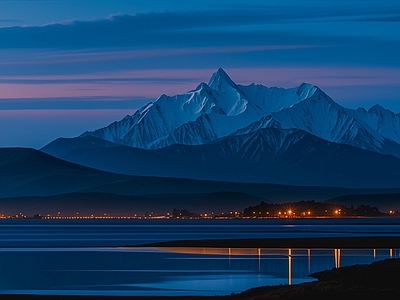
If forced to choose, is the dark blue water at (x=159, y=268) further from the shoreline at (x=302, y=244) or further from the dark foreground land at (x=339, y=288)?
the shoreline at (x=302, y=244)

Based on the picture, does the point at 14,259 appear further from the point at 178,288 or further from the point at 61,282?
the point at 178,288

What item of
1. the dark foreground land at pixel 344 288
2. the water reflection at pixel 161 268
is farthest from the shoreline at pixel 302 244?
the dark foreground land at pixel 344 288

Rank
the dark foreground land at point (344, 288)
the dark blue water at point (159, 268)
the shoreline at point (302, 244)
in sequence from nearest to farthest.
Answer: the dark foreground land at point (344, 288), the dark blue water at point (159, 268), the shoreline at point (302, 244)

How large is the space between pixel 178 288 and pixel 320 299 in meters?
19.7

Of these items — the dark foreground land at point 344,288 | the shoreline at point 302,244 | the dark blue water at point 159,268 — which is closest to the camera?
the dark foreground land at point 344,288

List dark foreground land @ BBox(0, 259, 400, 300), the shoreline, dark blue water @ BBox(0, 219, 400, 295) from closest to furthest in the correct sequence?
dark foreground land @ BBox(0, 259, 400, 300) → dark blue water @ BBox(0, 219, 400, 295) → the shoreline

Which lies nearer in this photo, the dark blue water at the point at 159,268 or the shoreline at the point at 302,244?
the dark blue water at the point at 159,268

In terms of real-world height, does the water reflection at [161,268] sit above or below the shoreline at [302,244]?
below

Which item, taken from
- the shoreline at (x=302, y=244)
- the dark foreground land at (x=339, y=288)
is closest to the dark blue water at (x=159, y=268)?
the dark foreground land at (x=339, y=288)

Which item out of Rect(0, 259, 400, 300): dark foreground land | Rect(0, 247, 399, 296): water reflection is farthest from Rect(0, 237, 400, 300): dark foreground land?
Rect(0, 247, 399, 296): water reflection

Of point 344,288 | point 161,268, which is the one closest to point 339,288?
point 344,288

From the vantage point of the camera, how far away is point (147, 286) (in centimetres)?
6781

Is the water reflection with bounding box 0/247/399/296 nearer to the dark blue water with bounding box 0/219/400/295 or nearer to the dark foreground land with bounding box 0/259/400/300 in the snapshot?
the dark blue water with bounding box 0/219/400/295

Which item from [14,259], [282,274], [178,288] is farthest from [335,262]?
[14,259]
